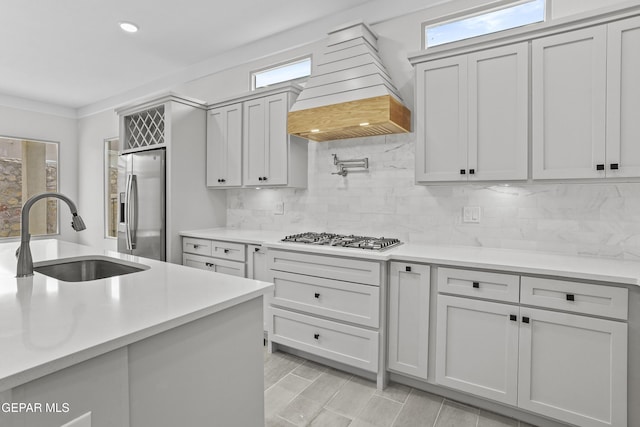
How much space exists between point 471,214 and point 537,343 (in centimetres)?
106

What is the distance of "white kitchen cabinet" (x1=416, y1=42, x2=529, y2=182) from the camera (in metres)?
2.21

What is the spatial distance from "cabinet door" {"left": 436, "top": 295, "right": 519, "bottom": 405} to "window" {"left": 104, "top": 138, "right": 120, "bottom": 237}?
5.69 metres

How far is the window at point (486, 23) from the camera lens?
2.54 meters

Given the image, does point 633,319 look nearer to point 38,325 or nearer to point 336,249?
point 336,249

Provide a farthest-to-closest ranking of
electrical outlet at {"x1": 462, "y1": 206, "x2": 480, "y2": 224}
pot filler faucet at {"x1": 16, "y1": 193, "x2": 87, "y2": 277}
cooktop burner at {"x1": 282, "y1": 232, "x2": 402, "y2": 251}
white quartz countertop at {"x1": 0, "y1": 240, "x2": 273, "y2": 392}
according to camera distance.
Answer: electrical outlet at {"x1": 462, "y1": 206, "x2": 480, "y2": 224} → cooktop burner at {"x1": 282, "y1": 232, "x2": 402, "y2": 251} → pot filler faucet at {"x1": 16, "y1": 193, "x2": 87, "y2": 277} → white quartz countertop at {"x1": 0, "y1": 240, "x2": 273, "y2": 392}

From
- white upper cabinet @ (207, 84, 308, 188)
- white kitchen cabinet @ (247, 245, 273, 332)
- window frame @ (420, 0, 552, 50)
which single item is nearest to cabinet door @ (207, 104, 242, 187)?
white upper cabinet @ (207, 84, 308, 188)

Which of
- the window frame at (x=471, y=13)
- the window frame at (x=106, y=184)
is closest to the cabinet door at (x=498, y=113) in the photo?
the window frame at (x=471, y=13)

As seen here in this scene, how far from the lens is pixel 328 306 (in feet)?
8.43

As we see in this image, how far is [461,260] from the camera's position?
2.10m

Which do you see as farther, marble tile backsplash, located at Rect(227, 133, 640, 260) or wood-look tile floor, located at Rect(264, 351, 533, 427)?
marble tile backsplash, located at Rect(227, 133, 640, 260)

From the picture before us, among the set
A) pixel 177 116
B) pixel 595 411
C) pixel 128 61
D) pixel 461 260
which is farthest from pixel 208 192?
pixel 595 411

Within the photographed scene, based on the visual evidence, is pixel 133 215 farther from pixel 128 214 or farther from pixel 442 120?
pixel 442 120

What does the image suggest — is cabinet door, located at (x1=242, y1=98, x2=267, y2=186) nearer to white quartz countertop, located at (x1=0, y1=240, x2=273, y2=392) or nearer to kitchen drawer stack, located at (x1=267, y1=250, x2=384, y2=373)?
kitchen drawer stack, located at (x1=267, y1=250, x2=384, y2=373)

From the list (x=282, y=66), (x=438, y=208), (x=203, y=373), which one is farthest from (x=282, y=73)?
(x=203, y=373)
